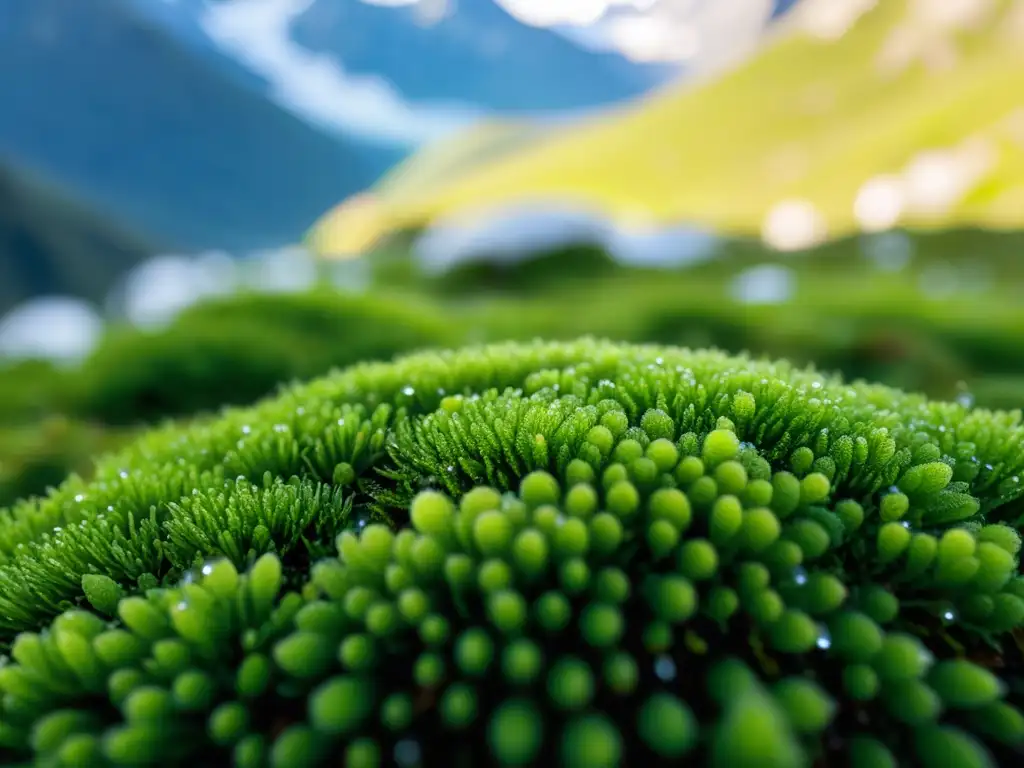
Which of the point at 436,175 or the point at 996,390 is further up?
the point at 436,175

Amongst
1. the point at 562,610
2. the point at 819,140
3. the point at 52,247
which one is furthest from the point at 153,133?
the point at 562,610

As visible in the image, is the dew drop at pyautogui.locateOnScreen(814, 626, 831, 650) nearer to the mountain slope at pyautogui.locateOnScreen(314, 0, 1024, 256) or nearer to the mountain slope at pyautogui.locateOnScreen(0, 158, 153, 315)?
the mountain slope at pyautogui.locateOnScreen(314, 0, 1024, 256)

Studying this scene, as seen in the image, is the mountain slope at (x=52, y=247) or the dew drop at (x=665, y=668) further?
the mountain slope at (x=52, y=247)

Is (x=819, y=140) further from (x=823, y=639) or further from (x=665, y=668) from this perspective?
(x=665, y=668)

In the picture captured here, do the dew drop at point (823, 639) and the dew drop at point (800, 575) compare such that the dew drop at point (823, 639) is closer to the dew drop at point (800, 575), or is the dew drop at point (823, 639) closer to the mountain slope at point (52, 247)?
the dew drop at point (800, 575)

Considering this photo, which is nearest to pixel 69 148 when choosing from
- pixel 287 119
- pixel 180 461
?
pixel 287 119

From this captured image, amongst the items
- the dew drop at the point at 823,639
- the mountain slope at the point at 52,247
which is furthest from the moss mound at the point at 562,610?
the mountain slope at the point at 52,247

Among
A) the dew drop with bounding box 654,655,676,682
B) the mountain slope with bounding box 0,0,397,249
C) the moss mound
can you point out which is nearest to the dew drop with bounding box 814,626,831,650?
the moss mound

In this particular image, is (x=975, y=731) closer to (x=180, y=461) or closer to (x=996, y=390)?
(x=180, y=461)
